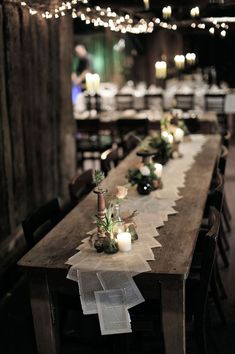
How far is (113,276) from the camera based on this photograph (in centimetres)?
278

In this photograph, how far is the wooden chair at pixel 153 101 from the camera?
1027 cm

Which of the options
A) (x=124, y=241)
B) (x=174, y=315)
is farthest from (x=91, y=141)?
(x=174, y=315)

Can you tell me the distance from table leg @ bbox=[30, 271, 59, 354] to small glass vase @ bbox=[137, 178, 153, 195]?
130 cm

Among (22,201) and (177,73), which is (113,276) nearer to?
(22,201)

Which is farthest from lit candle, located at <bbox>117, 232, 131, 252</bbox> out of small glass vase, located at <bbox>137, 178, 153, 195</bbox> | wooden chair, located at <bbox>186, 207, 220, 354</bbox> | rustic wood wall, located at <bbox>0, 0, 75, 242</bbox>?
rustic wood wall, located at <bbox>0, 0, 75, 242</bbox>

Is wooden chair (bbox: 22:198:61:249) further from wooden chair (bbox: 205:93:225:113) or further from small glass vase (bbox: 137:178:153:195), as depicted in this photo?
wooden chair (bbox: 205:93:225:113)

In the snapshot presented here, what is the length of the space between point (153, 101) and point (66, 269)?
7903 mm

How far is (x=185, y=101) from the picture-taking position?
33.0 ft

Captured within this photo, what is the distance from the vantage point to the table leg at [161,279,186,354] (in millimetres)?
2758

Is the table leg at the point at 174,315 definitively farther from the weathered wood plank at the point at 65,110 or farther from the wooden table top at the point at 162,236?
the weathered wood plank at the point at 65,110

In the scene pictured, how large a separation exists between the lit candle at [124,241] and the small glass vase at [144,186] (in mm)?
1126

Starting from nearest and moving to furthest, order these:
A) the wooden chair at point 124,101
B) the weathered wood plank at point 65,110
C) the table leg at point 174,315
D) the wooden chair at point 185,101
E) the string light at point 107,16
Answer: the table leg at point 174,315, the string light at point 107,16, the weathered wood plank at point 65,110, the wooden chair at point 185,101, the wooden chair at point 124,101

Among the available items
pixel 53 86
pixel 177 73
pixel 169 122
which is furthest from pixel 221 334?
pixel 177 73

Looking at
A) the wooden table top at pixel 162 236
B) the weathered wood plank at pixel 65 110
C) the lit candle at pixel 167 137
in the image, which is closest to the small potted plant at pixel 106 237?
the wooden table top at pixel 162 236
